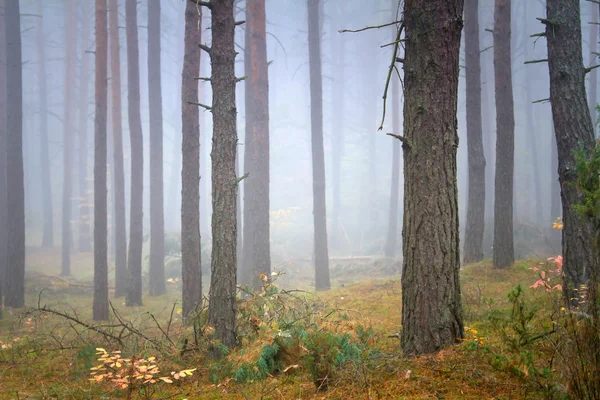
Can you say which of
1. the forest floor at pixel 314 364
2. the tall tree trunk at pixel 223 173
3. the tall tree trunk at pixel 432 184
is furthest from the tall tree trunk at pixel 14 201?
the tall tree trunk at pixel 432 184

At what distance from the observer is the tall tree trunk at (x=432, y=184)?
4.45 m

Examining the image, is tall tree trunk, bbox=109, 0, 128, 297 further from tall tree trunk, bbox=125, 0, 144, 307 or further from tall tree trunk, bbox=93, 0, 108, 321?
tall tree trunk, bbox=93, 0, 108, 321

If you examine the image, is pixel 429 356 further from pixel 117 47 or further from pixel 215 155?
pixel 117 47

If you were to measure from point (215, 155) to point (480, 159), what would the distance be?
9901 millimetres

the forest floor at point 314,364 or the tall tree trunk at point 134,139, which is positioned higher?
the tall tree trunk at point 134,139

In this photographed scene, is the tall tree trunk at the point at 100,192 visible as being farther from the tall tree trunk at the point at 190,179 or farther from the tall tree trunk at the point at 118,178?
the tall tree trunk at the point at 190,179

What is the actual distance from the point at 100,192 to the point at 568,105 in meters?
13.0

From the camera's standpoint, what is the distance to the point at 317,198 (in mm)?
15953

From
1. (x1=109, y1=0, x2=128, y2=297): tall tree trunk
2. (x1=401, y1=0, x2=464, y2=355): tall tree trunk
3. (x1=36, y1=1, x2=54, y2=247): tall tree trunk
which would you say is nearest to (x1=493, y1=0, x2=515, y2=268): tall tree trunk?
(x1=401, y1=0, x2=464, y2=355): tall tree trunk

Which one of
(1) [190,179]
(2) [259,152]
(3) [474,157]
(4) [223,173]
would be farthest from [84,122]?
(4) [223,173]

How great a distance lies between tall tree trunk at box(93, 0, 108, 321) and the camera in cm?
1277

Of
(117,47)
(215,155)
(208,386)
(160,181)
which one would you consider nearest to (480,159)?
(215,155)

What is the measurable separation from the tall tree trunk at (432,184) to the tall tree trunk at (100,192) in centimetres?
1091

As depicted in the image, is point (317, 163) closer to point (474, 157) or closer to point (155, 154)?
point (474, 157)
